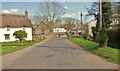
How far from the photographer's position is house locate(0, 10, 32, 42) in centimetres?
5609

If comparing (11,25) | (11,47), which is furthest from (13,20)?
(11,47)

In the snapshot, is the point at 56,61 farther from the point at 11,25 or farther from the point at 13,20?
the point at 13,20

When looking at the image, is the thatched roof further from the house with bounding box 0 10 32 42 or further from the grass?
the grass

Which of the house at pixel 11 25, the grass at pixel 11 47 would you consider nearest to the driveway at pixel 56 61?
the grass at pixel 11 47

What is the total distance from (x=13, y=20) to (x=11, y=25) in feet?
11.0

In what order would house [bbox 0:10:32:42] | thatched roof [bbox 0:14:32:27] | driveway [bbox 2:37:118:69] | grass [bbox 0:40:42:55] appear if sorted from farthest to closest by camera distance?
thatched roof [bbox 0:14:32:27], house [bbox 0:10:32:42], grass [bbox 0:40:42:55], driveway [bbox 2:37:118:69]

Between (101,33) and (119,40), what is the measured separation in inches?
505

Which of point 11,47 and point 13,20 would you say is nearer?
point 11,47

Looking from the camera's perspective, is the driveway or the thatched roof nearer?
the driveway

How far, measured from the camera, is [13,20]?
2424 inches

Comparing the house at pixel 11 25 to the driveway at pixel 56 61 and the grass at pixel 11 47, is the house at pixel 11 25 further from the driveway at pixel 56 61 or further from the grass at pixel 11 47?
the driveway at pixel 56 61

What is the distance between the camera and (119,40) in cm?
3228

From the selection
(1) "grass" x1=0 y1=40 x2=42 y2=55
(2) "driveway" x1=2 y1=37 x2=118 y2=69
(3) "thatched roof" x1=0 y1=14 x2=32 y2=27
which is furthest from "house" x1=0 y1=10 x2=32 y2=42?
(2) "driveway" x1=2 y1=37 x2=118 y2=69

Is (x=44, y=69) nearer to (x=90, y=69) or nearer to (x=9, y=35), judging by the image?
(x=90, y=69)
